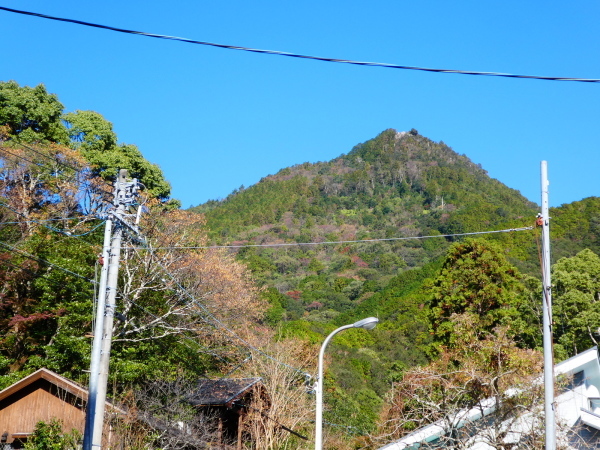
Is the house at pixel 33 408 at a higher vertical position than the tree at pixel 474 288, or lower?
lower

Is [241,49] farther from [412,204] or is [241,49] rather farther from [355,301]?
[412,204]

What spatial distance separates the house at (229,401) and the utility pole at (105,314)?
38.4ft

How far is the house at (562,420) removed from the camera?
1360 cm

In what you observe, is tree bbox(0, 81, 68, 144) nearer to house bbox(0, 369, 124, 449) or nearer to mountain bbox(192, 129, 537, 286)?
house bbox(0, 369, 124, 449)

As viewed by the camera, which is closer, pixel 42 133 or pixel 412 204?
pixel 42 133

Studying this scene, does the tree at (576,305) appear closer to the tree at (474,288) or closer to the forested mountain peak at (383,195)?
the tree at (474,288)

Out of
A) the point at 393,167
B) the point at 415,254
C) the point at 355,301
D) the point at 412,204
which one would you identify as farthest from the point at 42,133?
the point at 393,167

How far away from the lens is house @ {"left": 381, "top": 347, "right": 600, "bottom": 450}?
44.6 ft

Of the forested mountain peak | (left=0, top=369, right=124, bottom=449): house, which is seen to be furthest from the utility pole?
the forested mountain peak

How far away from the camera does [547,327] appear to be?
9805 mm

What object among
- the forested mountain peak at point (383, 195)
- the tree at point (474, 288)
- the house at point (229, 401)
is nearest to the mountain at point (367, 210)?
the forested mountain peak at point (383, 195)

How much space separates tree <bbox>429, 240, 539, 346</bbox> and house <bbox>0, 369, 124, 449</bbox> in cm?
1620

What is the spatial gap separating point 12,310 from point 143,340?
474cm

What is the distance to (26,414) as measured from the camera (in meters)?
18.9
